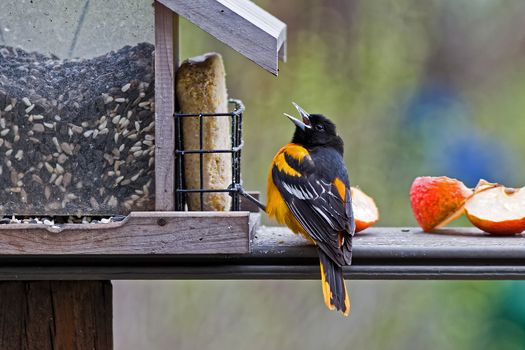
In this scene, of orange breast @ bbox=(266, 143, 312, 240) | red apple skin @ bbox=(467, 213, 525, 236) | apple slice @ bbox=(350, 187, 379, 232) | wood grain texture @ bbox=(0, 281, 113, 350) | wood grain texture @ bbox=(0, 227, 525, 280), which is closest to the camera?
wood grain texture @ bbox=(0, 227, 525, 280)

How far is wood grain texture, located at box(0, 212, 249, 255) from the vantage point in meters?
3.04

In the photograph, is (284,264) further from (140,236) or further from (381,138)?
(381,138)

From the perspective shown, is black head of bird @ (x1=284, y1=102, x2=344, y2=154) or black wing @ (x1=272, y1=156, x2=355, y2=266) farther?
black head of bird @ (x1=284, y1=102, x2=344, y2=154)

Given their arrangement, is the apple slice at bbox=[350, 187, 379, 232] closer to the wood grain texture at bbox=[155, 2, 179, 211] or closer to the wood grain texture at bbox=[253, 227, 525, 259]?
the wood grain texture at bbox=[253, 227, 525, 259]

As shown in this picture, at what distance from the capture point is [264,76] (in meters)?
5.87

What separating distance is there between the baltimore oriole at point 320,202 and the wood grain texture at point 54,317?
0.71 metres

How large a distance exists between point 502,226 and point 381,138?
87.6 inches

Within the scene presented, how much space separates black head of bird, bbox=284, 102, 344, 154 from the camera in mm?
4043

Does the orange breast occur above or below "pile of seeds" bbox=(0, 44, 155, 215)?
below

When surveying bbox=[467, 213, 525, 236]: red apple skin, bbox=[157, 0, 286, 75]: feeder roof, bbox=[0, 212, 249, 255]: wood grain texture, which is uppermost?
bbox=[157, 0, 286, 75]: feeder roof

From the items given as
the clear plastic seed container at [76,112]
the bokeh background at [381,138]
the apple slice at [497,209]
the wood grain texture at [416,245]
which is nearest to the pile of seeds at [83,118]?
the clear plastic seed container at [76,112]

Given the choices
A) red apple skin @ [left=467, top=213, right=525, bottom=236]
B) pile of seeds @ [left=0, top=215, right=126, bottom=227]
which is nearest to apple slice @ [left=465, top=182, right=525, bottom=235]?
red apple skin @ [left=467, top=213, right=525, bottom=236]

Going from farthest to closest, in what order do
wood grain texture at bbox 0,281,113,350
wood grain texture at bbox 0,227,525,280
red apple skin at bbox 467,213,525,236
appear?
red apple skin at bbox 467,213,525,236 → wood grain texture at bbox 0,281,113,350 → wood grain texture at bbox 0,227,525,280

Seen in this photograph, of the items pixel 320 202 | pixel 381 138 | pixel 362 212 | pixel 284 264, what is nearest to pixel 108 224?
pixel 284 264
